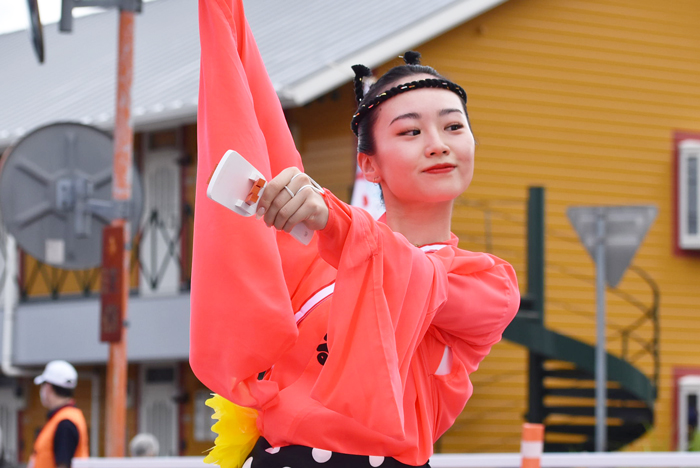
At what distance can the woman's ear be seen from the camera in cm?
235

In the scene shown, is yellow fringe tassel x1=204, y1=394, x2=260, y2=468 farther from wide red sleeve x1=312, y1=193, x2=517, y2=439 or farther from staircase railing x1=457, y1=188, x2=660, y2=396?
staircase railing x1=457, y1=188, x2=660, y2=396

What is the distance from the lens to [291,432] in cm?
209

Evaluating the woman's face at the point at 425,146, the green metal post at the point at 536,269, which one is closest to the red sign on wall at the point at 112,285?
the green metal post at the point at 536,269

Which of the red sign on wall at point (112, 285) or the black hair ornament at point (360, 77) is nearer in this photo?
the black hair ornament at point (360, 77)

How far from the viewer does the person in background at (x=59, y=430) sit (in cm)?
639

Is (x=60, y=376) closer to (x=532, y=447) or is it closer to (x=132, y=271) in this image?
Result: (x=532, y=447)

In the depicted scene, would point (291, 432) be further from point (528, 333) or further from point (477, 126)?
point (477, 126)

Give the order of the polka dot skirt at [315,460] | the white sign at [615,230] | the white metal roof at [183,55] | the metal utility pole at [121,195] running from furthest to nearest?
1. the white metal roof at [183,55]
2. the white sign at [615,230]
3. the metal utility pole at [121,195]
4. the polka dot skirt at [315,460]

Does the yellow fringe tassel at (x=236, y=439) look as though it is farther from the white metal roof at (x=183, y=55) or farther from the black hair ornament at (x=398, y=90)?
the white metal roof at (x=183, y=55)

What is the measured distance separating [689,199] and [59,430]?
9.03 m

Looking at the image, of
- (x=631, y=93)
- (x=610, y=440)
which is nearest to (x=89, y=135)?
(x=610, y=440)

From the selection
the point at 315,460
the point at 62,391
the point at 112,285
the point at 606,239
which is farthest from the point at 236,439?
the point at 606,239

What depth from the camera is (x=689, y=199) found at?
42.7 ft

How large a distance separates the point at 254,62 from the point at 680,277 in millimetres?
11660
